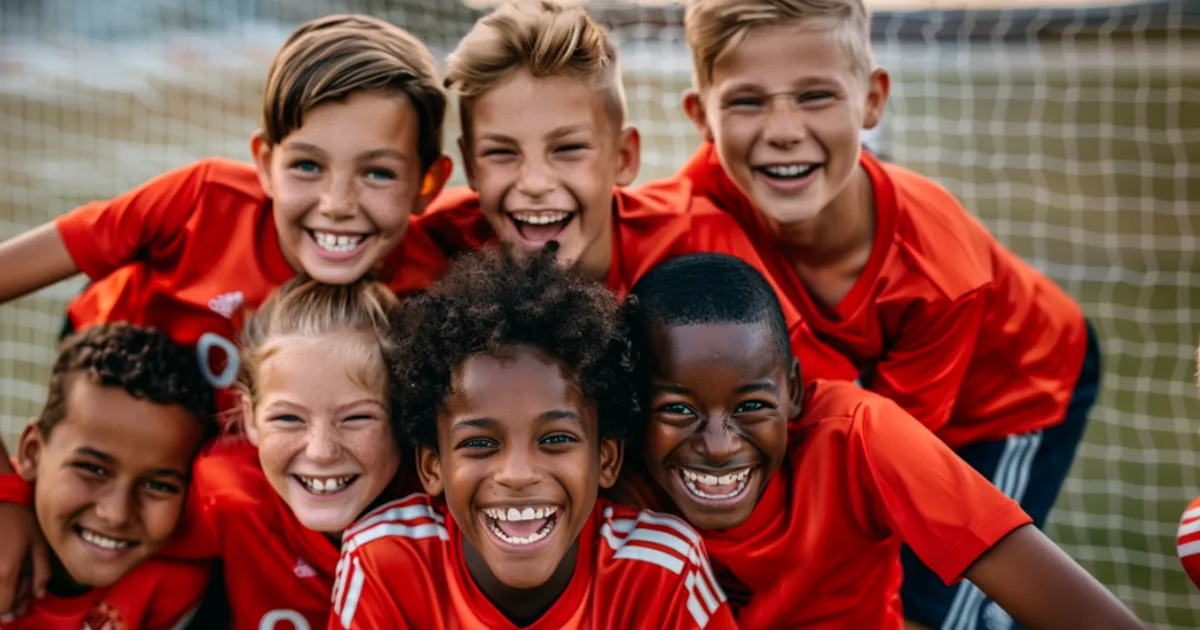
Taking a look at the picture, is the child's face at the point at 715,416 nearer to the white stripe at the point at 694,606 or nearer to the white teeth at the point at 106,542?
the white stripe at the point at 694,606

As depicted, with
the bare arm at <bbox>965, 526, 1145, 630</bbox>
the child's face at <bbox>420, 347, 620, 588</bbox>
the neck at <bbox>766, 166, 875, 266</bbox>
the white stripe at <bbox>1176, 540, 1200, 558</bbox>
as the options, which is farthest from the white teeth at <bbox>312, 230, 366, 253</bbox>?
the white stripe at <bbox>1176, 540, 1200, 558</bbox>

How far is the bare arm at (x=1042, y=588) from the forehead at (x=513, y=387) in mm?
682

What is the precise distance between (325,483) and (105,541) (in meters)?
0.42

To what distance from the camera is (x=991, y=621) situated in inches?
102

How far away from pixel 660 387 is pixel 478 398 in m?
0.30

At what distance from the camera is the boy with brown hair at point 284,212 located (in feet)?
7.41

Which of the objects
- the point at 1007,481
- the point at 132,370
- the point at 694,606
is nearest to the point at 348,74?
the point at 132,370

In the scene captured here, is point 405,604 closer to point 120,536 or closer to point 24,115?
point 120,536

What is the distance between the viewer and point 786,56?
7.79ft

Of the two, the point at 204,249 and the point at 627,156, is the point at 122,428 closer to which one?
the point at 204,249

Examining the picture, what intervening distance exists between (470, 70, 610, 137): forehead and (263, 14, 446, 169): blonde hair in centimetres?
12

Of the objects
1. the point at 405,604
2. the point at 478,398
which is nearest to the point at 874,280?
the point at 478,398

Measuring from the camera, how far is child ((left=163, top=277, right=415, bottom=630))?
6.98 ft

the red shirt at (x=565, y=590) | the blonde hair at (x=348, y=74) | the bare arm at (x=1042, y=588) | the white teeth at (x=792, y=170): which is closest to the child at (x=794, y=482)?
the bare arm at (x=1042, y=588)
